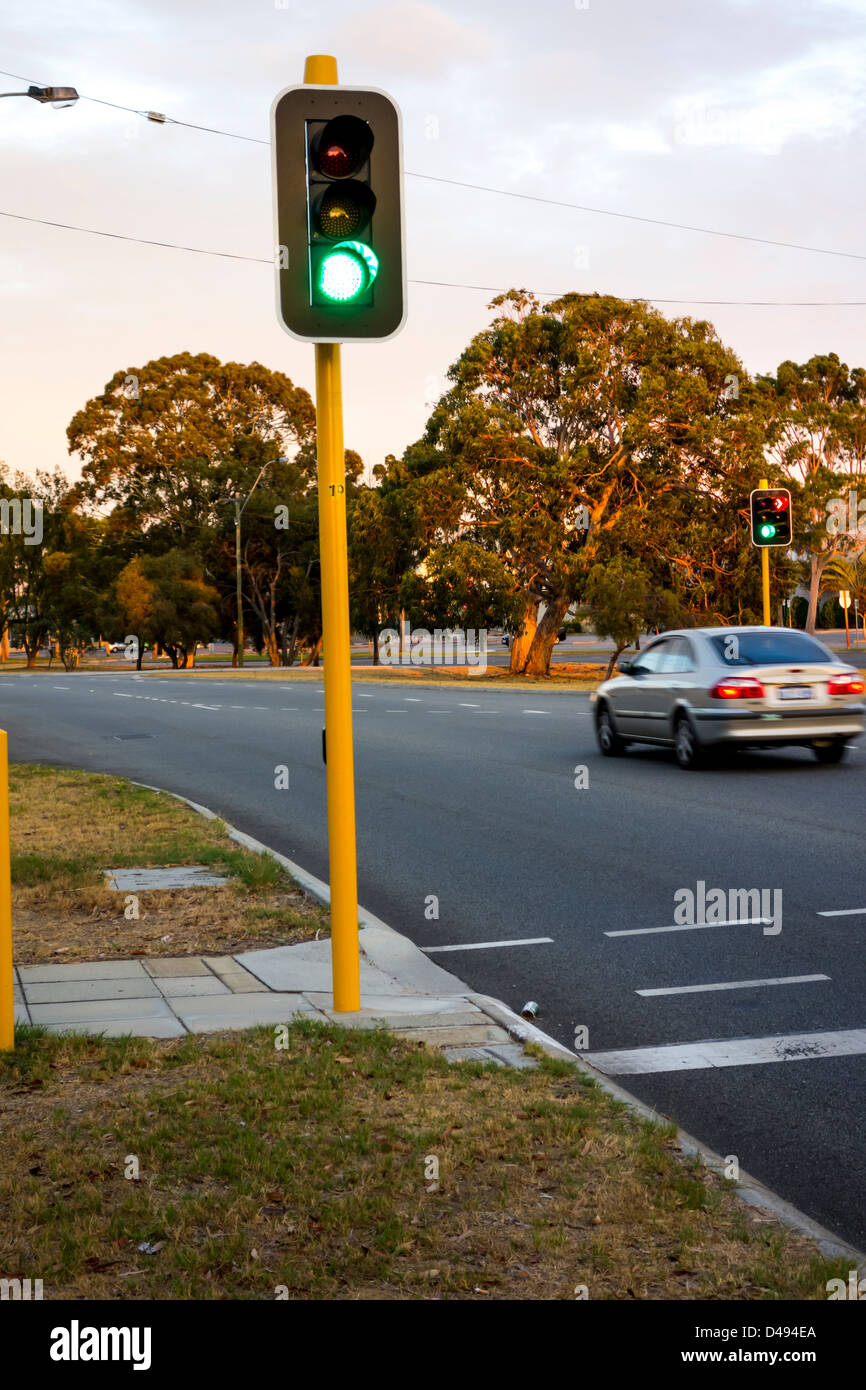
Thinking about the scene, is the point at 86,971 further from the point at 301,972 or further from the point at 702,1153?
the point at 702,1153

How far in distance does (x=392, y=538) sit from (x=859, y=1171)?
46073mm

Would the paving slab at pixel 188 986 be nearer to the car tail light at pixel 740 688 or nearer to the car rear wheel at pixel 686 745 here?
the car tail light at pixel 740 688

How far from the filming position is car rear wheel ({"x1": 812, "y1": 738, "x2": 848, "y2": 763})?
16.1 metres

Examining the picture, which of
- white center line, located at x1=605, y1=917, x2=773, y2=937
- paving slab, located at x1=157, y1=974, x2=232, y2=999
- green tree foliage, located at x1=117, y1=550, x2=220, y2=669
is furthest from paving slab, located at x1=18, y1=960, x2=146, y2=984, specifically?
green tree foliage, located at x1=117, y1=550, x2=220, y2=669

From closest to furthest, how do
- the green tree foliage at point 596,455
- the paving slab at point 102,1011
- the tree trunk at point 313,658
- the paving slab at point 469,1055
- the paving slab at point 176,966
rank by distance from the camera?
the paving slab at point 469,1055 < the paving slab at point 102,1011 < the paving slab at point 176,966 < the green tree foliage at point 596,455 < the tree trunk at point 313,658

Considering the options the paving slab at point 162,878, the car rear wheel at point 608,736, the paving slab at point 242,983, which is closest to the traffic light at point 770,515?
the car rear wheel at point 608,736

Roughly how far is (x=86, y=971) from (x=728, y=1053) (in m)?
3.11

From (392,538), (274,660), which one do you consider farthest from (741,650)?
(274,660)

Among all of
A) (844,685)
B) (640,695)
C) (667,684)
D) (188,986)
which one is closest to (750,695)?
(844,685)

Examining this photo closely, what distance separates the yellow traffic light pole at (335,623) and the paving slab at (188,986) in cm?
92

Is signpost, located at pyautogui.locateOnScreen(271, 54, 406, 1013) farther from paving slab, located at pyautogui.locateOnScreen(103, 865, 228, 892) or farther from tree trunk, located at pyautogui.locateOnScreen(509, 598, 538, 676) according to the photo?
tree trunk, located at pyautogui.locateOnScreen(509, 598, 538, 676)

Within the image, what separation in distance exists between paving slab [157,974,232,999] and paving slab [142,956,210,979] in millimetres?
59

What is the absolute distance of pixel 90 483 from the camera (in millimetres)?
77438

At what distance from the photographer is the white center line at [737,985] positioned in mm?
6988
